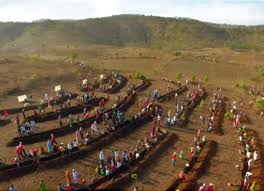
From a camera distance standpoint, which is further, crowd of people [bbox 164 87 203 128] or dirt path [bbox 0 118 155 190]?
crowd of people [bbox 164 87 203 128]

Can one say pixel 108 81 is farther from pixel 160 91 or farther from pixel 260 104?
pixel 260 104

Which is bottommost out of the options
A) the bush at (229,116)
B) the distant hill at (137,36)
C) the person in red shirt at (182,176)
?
the person in red shirt at (182,176)

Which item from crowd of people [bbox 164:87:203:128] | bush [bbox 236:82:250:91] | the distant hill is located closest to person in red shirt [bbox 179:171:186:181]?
crowd of people [bbox 164:87:203:128]

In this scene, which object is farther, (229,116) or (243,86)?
(243,86)

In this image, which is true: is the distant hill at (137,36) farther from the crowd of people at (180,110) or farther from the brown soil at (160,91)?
the crowd of people at (180,110)

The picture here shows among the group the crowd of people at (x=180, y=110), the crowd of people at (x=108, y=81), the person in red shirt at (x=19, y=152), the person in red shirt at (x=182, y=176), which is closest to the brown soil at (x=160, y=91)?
the crowd of people at (x=180, y=110)

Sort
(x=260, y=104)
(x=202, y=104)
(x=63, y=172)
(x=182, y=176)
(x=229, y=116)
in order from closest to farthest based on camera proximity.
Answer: (x=182, y=176), (x=63, y=172), (x=229, y=116), (x=202, y=104), (x=260, y=104)

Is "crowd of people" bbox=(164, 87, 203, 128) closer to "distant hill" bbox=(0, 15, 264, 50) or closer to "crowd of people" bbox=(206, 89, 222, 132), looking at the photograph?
"crowd of people" bbox=(206, 89, 222, 132)

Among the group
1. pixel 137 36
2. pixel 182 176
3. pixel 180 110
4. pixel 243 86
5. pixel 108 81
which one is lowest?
pixel 182 176

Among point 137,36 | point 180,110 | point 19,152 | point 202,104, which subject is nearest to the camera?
point 19,152

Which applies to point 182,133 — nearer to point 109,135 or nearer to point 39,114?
point 109,135

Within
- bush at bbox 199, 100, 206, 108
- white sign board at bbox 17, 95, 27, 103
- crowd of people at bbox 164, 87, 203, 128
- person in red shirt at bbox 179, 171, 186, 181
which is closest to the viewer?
person in red shirt at bbox 179, 171, 186, 181

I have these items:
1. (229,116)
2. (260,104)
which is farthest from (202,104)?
(260,104)
